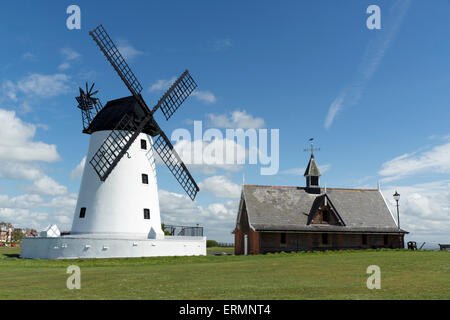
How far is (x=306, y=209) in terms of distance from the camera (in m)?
40.7

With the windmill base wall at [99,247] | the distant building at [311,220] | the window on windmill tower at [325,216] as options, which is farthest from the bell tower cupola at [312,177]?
the windmill base wall at [99,247]

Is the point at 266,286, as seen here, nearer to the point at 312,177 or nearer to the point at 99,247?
the point at 99,247

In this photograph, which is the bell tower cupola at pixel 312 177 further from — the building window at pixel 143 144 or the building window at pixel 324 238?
the building window at pixel 143 144

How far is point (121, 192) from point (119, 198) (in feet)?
1.68

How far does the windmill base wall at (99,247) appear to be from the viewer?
1266 inches

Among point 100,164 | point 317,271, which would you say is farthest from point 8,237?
point 317,271

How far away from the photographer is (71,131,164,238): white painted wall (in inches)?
1324

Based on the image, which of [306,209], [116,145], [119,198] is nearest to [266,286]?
[119,198]

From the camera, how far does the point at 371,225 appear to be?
4031cm

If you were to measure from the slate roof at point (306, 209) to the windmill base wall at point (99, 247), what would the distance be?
871 cm
